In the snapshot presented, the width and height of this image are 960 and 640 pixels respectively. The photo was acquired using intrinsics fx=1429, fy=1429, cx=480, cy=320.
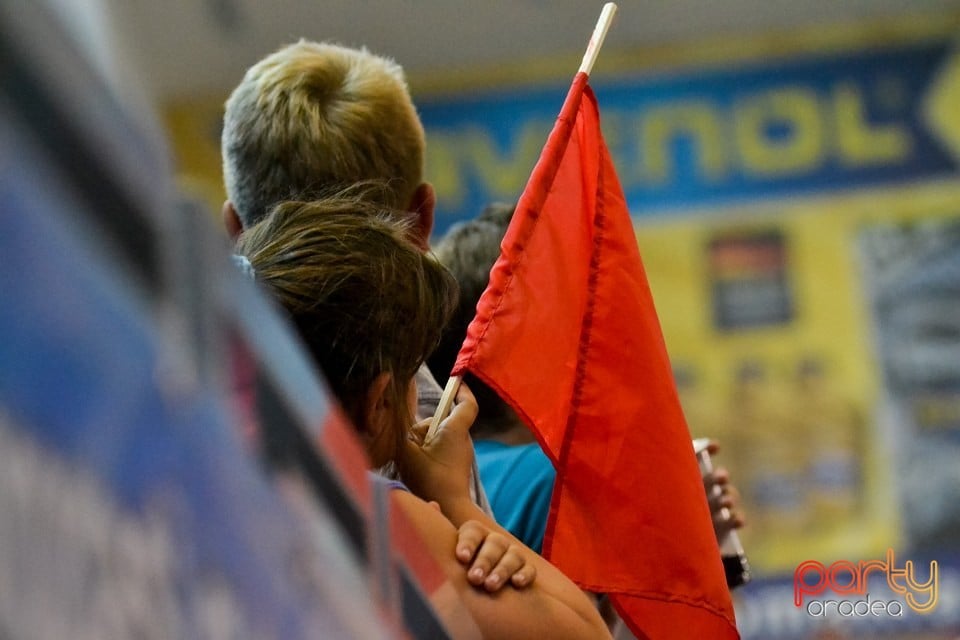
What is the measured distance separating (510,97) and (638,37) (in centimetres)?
50

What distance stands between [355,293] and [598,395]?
0.35 meters

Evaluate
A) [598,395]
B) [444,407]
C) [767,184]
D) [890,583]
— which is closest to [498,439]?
[598,395]

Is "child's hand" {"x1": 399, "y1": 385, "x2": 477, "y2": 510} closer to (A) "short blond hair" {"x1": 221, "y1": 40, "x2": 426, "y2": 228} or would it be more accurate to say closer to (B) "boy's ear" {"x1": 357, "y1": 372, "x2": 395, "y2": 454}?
(B) "boy's ear" {"x1": 357, "y1": 372, "x2": 395, "y2": 454}

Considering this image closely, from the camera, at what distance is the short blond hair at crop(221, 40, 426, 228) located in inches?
52.4

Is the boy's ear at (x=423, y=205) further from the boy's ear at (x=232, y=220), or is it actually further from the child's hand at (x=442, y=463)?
the child's hand at (x=442, y=463)

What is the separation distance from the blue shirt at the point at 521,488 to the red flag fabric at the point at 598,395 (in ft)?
0.35

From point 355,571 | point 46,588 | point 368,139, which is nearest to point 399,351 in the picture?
point 368,139

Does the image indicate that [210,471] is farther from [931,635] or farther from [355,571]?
[931,635]

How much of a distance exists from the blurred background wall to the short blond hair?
3297 millimetres

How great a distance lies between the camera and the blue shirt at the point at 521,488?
53.7 inches

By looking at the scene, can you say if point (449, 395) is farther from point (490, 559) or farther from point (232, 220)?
point (232, 220)

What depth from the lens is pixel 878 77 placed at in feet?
16.3

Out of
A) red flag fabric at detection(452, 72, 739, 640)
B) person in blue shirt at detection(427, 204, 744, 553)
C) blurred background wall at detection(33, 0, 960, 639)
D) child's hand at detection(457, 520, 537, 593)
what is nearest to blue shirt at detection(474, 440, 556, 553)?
person in blue shirt at detection(427, 204, 744, 553)

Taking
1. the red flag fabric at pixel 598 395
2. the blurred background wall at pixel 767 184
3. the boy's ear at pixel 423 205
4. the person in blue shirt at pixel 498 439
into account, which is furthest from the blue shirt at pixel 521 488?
the blurred background wall at pixel 767 184
